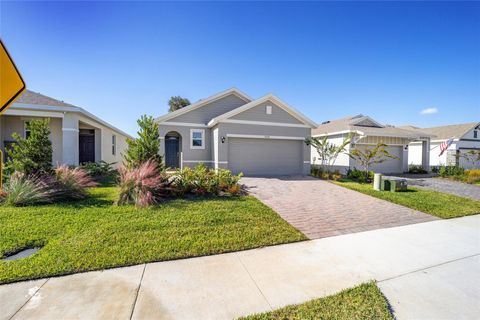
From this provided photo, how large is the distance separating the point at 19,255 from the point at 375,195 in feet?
36.6

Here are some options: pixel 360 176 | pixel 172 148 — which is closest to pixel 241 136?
pixel 172 148

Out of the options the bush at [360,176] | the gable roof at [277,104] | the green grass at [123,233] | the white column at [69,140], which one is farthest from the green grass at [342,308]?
the white column at [69,140]

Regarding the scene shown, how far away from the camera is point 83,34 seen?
7543 millimetres

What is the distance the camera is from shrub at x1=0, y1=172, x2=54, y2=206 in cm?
620

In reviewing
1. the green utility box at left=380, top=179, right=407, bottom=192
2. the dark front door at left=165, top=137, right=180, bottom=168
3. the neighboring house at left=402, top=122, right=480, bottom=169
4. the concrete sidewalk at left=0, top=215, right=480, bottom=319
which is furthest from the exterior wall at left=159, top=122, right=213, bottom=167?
the neighboring house at left=402, top=122, right=480, bottom=169

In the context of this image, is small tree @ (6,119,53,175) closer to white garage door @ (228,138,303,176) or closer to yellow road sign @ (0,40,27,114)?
yellow road sign @ (0,40,27,114)

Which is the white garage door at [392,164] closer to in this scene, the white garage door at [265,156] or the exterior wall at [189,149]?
the white garage door at [265,156]

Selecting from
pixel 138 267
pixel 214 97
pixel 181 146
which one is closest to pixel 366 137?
pixel 214 97

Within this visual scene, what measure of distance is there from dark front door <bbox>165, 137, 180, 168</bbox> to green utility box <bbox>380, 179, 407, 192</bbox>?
12235mm

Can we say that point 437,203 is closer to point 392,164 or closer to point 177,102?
point 392,164

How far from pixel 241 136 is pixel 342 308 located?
10.5 m

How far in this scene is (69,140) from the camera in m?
10.9

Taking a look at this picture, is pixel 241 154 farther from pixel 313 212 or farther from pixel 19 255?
pixel 19 255

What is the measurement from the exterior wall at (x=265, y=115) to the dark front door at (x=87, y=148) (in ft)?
32.4
